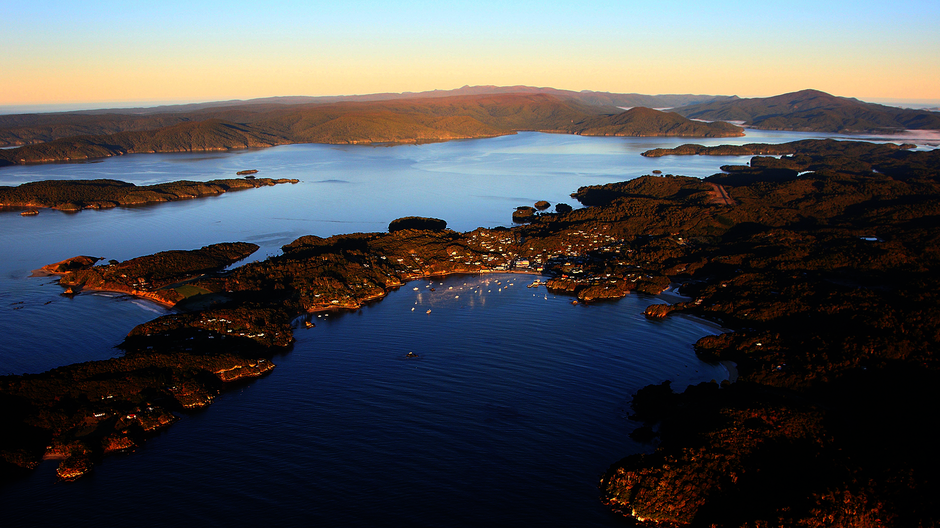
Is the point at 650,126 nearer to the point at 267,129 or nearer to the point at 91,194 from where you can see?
the point at 267,129

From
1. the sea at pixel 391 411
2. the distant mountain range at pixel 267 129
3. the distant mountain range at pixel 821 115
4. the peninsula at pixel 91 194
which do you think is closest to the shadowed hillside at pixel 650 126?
the distant mountain range at pixel 267 129

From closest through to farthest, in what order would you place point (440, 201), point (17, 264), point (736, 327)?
point (736, 327) < point (17, 264) < point (440, 201)

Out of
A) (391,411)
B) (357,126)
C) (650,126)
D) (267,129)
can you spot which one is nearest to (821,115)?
(650,126)

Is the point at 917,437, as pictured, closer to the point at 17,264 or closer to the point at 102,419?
the point at 102,419

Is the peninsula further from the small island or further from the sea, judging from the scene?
the sea

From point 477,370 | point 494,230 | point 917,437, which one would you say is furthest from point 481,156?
point 917,437

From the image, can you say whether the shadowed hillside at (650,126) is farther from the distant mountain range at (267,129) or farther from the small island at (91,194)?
the small island at (91,194)

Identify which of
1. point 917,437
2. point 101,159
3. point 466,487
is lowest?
point 466,487
